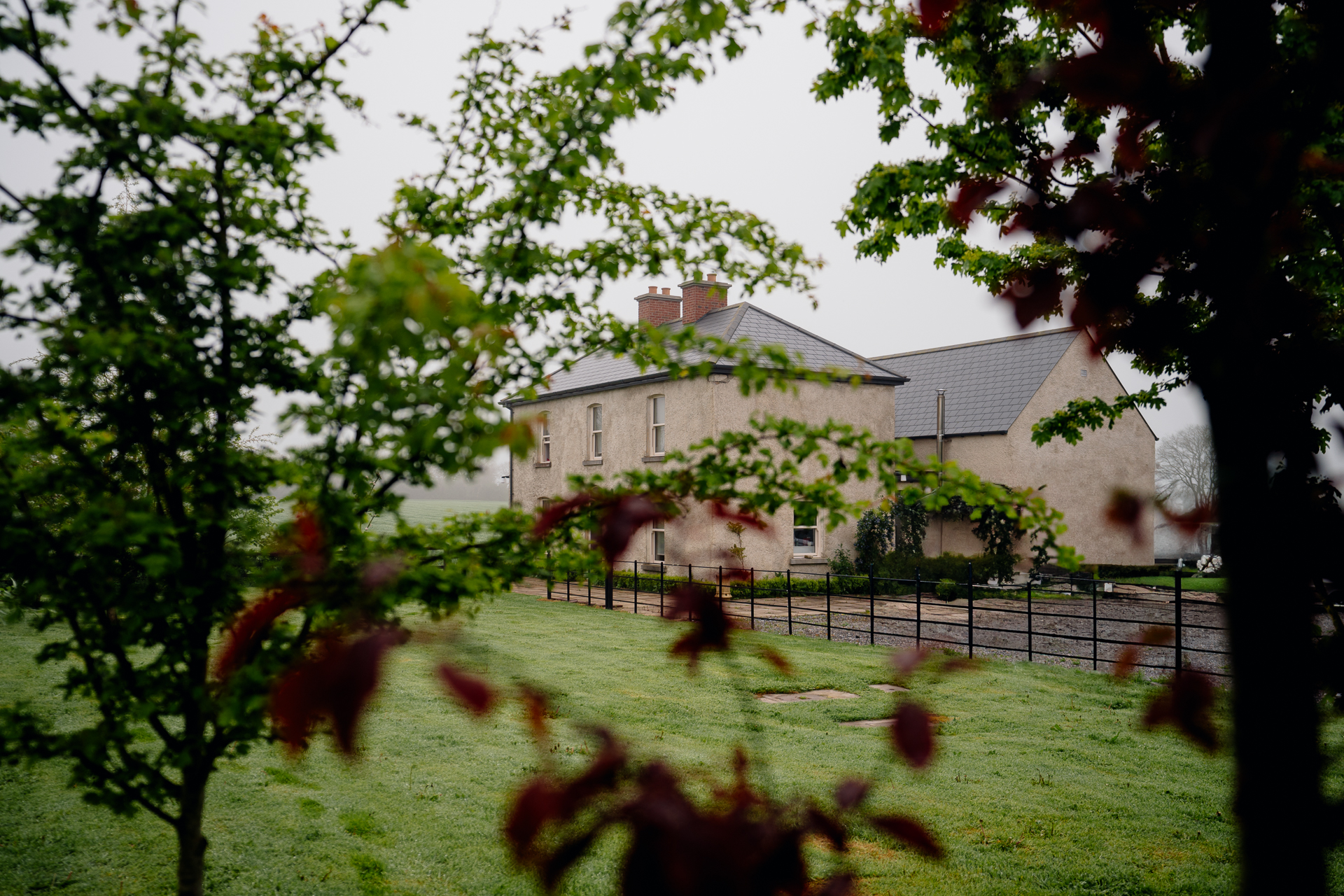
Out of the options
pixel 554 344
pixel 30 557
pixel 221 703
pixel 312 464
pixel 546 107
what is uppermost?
pixel 546 107

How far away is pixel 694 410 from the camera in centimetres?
1973

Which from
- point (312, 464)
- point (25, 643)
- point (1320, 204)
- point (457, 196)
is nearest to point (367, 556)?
point (312, 464)

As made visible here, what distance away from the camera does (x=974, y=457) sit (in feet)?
79.3

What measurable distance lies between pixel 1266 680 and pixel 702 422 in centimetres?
1873

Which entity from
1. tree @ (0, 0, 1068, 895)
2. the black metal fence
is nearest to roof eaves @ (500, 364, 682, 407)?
the black metal fence

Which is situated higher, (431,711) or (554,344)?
(554,344)

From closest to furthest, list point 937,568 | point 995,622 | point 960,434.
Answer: point 995,622 → point 937,568 → point 960,434

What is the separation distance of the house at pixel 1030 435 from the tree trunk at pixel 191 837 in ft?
71.3

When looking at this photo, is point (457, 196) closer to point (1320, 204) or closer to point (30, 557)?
point (30, 557)

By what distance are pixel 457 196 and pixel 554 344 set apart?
1.88 ft

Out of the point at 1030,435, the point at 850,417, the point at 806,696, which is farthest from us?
the point at 1030,435

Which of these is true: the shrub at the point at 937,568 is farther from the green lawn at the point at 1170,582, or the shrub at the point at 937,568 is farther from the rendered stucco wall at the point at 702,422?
the green lawn at the point at 1170,582

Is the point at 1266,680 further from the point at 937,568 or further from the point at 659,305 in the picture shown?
the point at 659,305

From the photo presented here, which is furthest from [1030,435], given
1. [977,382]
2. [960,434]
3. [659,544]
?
[659,544]
